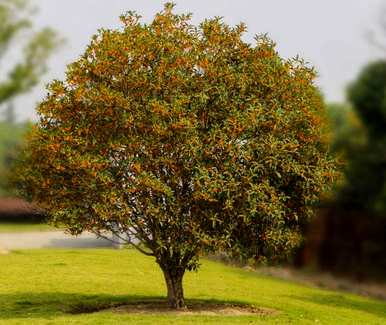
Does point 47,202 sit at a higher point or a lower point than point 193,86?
lower

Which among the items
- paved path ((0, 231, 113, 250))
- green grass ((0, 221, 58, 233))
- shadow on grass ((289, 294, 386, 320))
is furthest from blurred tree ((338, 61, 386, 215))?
green grass ((0, 221, 58, 233))

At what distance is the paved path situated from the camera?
121ft

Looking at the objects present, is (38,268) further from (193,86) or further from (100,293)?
(193,86)

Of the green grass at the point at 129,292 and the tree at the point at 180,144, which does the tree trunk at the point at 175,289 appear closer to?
the tree at the point at 180,144

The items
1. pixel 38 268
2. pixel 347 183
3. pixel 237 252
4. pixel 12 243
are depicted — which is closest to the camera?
pixel 237 252

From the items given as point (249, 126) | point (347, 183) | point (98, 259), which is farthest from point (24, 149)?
point (347, 183)

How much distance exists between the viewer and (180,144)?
53.6 ft

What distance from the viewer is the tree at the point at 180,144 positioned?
53.8 feet

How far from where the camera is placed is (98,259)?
2811 cm

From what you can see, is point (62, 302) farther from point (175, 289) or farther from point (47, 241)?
point (47, 241)

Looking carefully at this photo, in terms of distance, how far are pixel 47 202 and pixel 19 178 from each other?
957 millimetres

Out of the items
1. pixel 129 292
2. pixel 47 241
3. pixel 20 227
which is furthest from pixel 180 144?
pixel 20 227

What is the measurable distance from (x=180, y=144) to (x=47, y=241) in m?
23.7

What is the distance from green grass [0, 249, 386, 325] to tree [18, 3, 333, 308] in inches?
73.3
